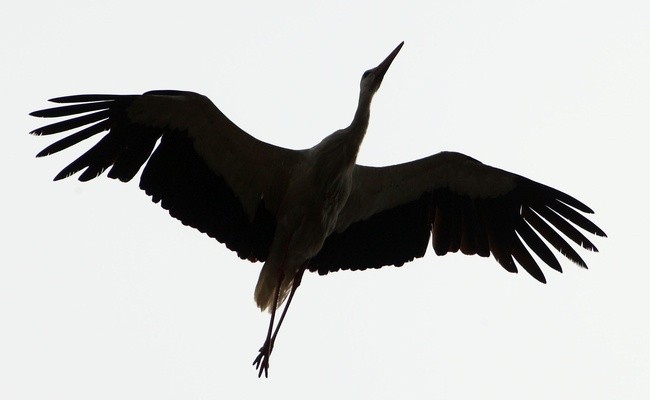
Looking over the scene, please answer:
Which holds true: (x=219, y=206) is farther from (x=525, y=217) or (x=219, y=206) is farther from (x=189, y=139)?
(x=525, y=217)

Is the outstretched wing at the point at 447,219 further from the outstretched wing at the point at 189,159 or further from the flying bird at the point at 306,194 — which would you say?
the outstretched wing at the point at 189,159

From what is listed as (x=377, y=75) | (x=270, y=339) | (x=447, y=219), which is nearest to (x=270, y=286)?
(x=270, y=339)

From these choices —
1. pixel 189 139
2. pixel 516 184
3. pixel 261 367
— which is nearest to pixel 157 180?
pixel 189 139

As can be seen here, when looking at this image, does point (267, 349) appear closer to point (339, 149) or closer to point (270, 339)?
point (270, 339)

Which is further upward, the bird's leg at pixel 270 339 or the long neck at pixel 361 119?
the long neck at pixel 361 119

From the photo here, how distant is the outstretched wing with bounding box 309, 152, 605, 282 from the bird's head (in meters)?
0.77

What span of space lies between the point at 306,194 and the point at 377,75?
3.27 ft

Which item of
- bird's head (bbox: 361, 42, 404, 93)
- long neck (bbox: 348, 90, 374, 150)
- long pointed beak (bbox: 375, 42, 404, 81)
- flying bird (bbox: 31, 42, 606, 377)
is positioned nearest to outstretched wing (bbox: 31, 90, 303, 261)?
flying bird (bbox: 31, 42, 606, 377)

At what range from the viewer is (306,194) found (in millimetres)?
8133

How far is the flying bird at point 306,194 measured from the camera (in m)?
8.03

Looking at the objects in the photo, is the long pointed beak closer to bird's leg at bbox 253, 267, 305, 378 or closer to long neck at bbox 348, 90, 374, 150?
long neck at bbox 348, 90, 374, 150

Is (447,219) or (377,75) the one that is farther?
(447,219)

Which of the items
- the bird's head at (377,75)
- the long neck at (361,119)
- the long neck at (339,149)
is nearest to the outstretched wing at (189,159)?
the long neck at (339,149)

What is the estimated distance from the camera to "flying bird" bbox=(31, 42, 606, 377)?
316 inches
